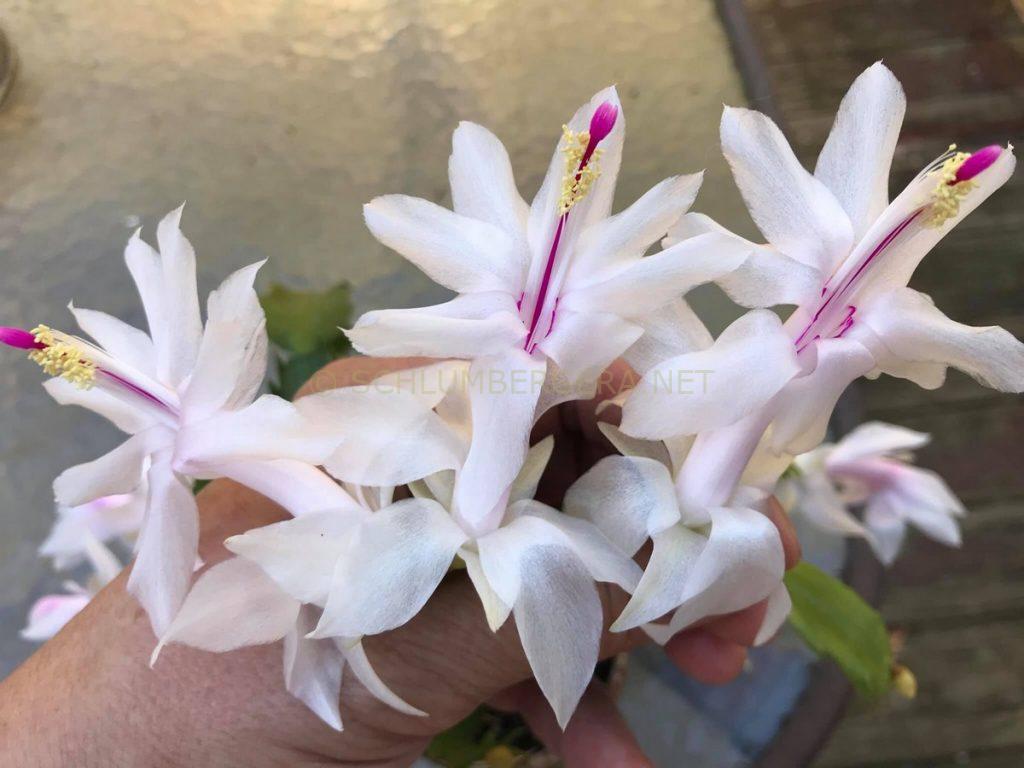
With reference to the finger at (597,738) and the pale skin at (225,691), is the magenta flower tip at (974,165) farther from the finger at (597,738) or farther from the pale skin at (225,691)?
the finger at (597,738)

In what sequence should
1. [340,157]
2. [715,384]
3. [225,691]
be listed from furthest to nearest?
1. [340,157]
2. [225,691]
3. [715,384]

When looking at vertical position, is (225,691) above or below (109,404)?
below

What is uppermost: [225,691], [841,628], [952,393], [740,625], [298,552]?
[298,552]

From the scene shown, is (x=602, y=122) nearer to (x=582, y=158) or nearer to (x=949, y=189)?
(x=582, y=158)

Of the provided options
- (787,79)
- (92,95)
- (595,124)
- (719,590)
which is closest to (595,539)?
(719,590)

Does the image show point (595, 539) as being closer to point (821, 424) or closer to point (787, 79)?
point (821, 424)

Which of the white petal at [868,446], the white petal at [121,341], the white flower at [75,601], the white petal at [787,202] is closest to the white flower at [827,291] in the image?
the white petal at [787,202]

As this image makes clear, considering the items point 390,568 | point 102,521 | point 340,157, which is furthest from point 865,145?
point 340,157
